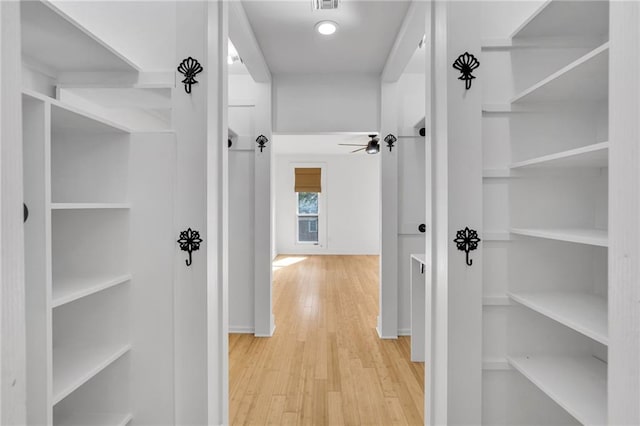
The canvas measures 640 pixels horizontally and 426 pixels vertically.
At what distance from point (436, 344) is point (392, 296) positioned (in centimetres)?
149

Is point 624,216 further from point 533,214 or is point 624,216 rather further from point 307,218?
point 307,218

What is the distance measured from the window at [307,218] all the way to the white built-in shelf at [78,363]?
6508mm

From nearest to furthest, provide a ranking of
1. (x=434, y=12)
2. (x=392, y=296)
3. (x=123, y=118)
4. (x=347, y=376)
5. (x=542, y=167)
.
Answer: (x=542, y=167) < (x=434, y=12) < (x=123, y=118) < (x=347, y=376) < (x=392, y=296)

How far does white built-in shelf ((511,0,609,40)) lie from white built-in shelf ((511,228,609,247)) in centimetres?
84

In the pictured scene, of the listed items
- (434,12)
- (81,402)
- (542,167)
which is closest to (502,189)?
(542,167)

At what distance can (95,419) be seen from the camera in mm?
1405

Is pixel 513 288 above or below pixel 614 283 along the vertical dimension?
below

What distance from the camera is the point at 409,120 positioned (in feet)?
10.2

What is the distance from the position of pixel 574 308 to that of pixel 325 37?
232cm

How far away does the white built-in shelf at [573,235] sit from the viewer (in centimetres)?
98

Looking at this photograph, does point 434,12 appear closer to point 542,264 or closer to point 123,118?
point 542,264

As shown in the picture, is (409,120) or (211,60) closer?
(211,60)

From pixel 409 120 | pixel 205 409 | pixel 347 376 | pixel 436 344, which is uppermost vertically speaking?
pixel 409 120

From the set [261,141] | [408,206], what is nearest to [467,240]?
[408,206]
